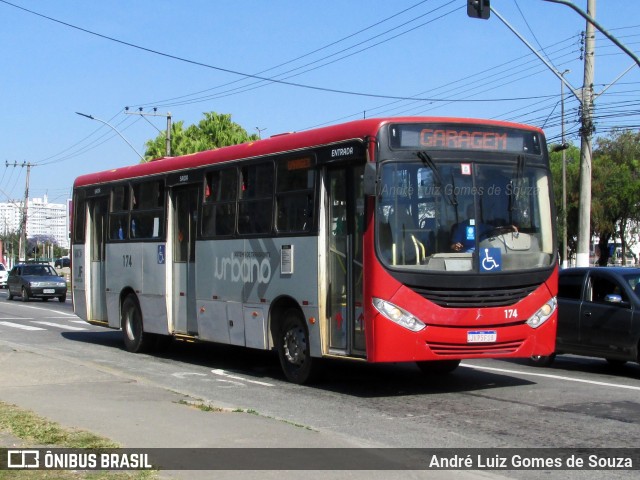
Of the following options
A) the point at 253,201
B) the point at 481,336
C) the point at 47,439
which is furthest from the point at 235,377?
the point at 47,439

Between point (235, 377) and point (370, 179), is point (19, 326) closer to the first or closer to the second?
point (235, 377)

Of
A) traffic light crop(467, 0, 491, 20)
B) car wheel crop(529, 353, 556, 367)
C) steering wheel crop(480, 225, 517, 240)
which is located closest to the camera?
steering wheel crop(480, 225, 517, 240)

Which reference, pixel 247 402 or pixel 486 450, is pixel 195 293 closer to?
pixel 247 402

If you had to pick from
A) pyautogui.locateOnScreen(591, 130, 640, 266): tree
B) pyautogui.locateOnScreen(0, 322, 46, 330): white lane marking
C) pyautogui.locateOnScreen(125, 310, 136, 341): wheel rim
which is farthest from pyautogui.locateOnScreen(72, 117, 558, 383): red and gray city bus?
pyautogui.locateOnScreen(591, 130, 640, 266): tree

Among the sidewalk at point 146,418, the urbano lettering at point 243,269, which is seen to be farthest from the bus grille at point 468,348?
the urbano lettering at point 243,269

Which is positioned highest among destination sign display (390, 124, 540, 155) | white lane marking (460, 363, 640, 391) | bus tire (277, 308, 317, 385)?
destination sign display (390, 124, 540, 155)

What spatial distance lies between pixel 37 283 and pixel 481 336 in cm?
3217

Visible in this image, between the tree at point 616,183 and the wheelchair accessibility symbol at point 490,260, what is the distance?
49529 mm

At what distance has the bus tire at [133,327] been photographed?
17.2 metres

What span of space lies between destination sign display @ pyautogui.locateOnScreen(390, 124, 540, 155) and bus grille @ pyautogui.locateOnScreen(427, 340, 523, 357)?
239 cm

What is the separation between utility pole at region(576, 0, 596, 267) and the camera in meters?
22.8

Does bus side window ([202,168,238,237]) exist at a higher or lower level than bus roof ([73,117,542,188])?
lower

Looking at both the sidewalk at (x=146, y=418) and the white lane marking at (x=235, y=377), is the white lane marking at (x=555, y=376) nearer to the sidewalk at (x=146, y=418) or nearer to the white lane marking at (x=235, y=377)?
the white lane marking at (x=235, y=377)

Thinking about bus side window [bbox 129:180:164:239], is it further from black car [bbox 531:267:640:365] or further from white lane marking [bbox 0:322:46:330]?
white lane marking [bbox 0:322:46:330]
